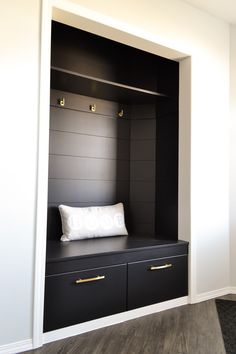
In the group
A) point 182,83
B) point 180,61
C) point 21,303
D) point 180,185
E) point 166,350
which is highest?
point 180,61

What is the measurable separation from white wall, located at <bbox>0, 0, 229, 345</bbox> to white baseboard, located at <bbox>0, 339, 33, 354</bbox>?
0.03 meters

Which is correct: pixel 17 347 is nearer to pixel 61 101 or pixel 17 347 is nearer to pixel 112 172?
pixel 112 172

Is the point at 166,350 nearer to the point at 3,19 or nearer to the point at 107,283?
the point at 107,283

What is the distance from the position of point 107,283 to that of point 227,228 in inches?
58.1

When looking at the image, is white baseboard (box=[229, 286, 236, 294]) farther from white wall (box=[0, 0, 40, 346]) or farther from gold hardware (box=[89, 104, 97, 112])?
gold hardware (box=[89, 104, 97, 112])

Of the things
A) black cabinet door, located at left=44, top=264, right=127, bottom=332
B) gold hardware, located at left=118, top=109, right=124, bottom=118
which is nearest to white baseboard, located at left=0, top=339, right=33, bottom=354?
black cabinet door, located at left=44, top=264, right=127, bottom=332

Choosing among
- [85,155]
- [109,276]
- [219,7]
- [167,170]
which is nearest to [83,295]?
[109,276]

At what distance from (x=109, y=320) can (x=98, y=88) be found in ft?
6.52

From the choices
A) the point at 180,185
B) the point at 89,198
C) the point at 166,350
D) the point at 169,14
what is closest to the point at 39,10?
the point at 169,14

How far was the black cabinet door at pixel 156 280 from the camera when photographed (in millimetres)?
2555

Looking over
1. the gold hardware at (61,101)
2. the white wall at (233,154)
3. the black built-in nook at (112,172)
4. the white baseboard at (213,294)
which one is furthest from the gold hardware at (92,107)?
the white baseboard at (213,294)

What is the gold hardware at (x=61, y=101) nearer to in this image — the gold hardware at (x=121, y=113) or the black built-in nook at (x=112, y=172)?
the black built-in nook at (x=112, y=172)

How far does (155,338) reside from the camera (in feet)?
7.34

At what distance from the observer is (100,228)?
2867 mm
